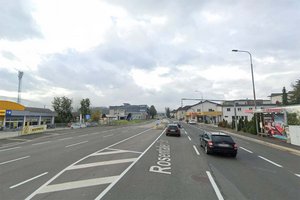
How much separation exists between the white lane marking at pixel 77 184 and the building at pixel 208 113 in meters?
77.3

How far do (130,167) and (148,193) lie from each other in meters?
3.70

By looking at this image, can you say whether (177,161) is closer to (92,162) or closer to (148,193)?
(92,162)

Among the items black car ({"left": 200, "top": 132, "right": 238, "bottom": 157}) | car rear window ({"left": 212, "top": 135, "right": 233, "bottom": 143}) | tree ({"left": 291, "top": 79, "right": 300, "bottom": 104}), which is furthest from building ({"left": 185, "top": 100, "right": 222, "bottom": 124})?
black car ({"left": 200, "top": 132, "right": 238, "bottom": 157})

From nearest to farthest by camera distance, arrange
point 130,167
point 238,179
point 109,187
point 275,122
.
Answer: point 109,187
point 238,179
point 130,167
point 275,122

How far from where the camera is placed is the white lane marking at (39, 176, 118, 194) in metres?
7.29

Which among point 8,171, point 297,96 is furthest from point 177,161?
point 297,96

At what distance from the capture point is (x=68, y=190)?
23.6 ft

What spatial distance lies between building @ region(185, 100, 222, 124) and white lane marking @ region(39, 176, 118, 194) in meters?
77.3

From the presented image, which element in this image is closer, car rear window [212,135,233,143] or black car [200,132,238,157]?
black car [200,132,238,157]

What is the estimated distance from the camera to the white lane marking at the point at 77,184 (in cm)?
729

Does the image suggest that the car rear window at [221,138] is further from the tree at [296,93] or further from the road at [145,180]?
the tree at [296,93]

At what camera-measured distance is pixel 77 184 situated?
308 inches

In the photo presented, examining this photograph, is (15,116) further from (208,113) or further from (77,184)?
(208,113)

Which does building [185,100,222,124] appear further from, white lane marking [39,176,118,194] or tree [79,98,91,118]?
white lane marking [39,176,118,194]
